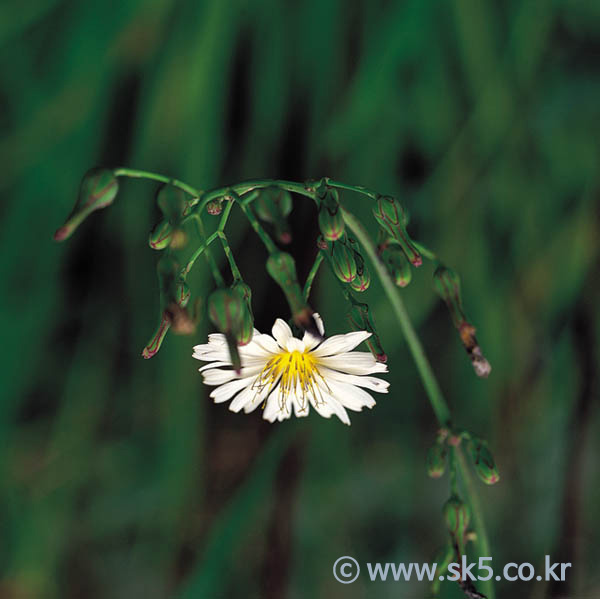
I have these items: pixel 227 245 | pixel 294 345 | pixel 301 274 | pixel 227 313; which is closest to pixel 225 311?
pixel 227 313

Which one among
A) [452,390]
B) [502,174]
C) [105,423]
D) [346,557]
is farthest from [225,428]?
[502,174]

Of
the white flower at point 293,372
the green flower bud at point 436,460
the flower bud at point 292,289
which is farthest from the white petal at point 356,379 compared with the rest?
the flower bud at point 292,289

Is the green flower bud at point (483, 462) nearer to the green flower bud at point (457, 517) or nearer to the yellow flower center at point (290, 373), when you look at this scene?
the green flower bud at point (457, 517)

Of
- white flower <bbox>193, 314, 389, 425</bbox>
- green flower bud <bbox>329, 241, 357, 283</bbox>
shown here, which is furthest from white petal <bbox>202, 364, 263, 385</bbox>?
green flower bud <bbox>329, 241, 357, 283</bbox>

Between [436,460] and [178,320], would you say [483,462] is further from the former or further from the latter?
[178,320]

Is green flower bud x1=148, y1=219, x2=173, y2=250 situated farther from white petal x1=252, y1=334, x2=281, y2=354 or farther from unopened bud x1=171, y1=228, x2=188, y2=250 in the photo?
white petal x1=252, y1=334, x2=281, y2=354

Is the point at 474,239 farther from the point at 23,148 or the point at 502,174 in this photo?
the point at 23,148

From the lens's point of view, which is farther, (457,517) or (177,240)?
(457,517)
